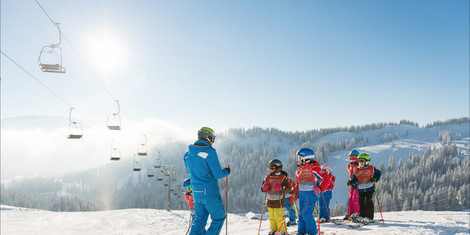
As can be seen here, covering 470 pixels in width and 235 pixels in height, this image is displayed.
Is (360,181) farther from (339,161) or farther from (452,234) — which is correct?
(339,161)

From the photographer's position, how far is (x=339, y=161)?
161 meters

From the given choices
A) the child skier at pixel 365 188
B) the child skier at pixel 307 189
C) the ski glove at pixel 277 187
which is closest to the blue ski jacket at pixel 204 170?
the ski glove at pixel 277 187

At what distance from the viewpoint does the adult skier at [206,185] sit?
16.9 ft

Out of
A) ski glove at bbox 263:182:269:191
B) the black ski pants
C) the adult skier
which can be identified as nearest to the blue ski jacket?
the adult skier

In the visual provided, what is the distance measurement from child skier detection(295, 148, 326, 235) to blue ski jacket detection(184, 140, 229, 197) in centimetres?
282

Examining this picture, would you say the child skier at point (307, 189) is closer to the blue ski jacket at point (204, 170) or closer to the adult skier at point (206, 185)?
the adult skier at point (206, 185)

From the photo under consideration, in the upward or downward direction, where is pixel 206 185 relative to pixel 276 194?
upward

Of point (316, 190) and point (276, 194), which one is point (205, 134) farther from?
point (316, 190)

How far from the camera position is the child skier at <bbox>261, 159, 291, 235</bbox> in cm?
679

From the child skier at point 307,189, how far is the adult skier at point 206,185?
2.65m

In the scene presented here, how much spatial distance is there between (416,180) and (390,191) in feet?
52.1

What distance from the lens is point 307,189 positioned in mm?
6898

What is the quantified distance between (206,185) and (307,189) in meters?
3.21

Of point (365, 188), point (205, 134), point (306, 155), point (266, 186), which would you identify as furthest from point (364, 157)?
point (205, 134)
